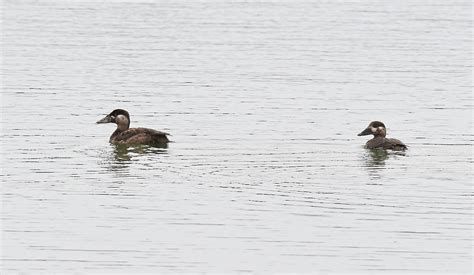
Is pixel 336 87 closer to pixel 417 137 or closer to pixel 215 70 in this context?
pixel 215 70

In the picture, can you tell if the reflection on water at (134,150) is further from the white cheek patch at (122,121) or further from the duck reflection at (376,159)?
the duck reflection at (376,159)

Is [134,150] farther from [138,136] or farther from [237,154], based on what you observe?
[237,154]

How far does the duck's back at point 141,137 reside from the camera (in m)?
22.7

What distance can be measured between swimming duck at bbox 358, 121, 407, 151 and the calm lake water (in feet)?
0.74

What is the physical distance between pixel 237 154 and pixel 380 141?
2407 millimetres

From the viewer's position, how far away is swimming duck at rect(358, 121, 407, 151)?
22.0 meters

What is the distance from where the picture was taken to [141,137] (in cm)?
2292

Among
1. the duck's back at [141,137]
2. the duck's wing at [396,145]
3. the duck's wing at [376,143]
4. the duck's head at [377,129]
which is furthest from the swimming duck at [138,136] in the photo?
the duck's wing at [396,145]

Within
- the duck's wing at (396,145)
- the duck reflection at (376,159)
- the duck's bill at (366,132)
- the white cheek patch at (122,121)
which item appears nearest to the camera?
the duck reflection at (376,159)

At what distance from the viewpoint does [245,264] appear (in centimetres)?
1448

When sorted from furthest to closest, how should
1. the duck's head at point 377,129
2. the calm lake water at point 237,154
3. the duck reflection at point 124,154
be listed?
the duck's head at point 377,129, the duck reflection at point 124,154, the calm lake water at point 237,154

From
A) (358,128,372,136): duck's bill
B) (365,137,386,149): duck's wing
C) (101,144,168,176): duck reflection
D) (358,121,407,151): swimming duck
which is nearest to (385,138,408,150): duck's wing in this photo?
(358,121,407,151): swimming duck

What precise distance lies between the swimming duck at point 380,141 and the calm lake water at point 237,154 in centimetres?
23

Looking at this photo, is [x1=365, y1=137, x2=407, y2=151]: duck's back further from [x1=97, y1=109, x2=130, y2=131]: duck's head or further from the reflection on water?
[x1=97, y1=109, x2=130, y2=131]: duck's head
